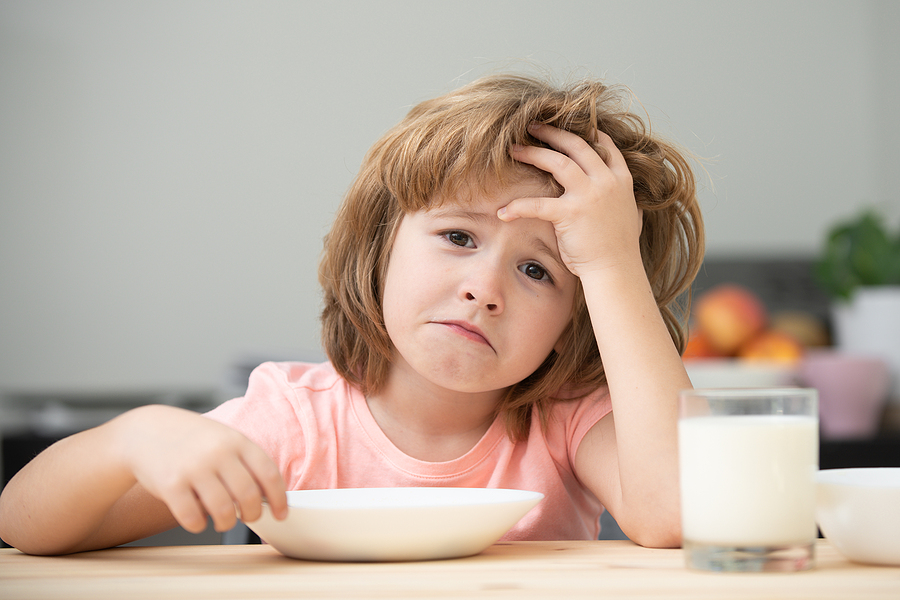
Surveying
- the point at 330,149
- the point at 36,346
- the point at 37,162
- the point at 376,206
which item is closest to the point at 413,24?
the point at 330,149

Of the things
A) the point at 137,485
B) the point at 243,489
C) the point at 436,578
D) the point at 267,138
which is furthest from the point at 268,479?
the point at 267,138

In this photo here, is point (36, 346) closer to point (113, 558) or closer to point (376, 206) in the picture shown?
point (376, 206)

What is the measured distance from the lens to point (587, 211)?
2.68 ft

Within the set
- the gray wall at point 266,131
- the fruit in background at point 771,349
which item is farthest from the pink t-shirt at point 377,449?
the gray wall at point 266,131

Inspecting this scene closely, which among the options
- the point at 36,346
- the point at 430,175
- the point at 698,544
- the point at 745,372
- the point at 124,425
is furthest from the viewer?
the point at 36,346

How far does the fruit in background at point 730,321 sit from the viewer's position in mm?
2057

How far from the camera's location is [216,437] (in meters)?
0.59

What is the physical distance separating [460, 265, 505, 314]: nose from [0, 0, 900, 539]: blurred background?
6.87ft

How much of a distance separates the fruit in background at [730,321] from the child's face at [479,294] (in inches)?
50.3

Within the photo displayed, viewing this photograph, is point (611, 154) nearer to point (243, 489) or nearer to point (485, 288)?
point (485, 288)

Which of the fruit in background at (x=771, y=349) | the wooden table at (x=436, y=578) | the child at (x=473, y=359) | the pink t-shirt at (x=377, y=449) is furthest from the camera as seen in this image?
the fruit in background at (x=771, y=349)

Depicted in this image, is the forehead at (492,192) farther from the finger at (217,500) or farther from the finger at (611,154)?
the finger at (217,500)

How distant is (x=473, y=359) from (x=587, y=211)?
184mm

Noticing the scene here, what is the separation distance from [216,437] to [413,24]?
2.75 m
